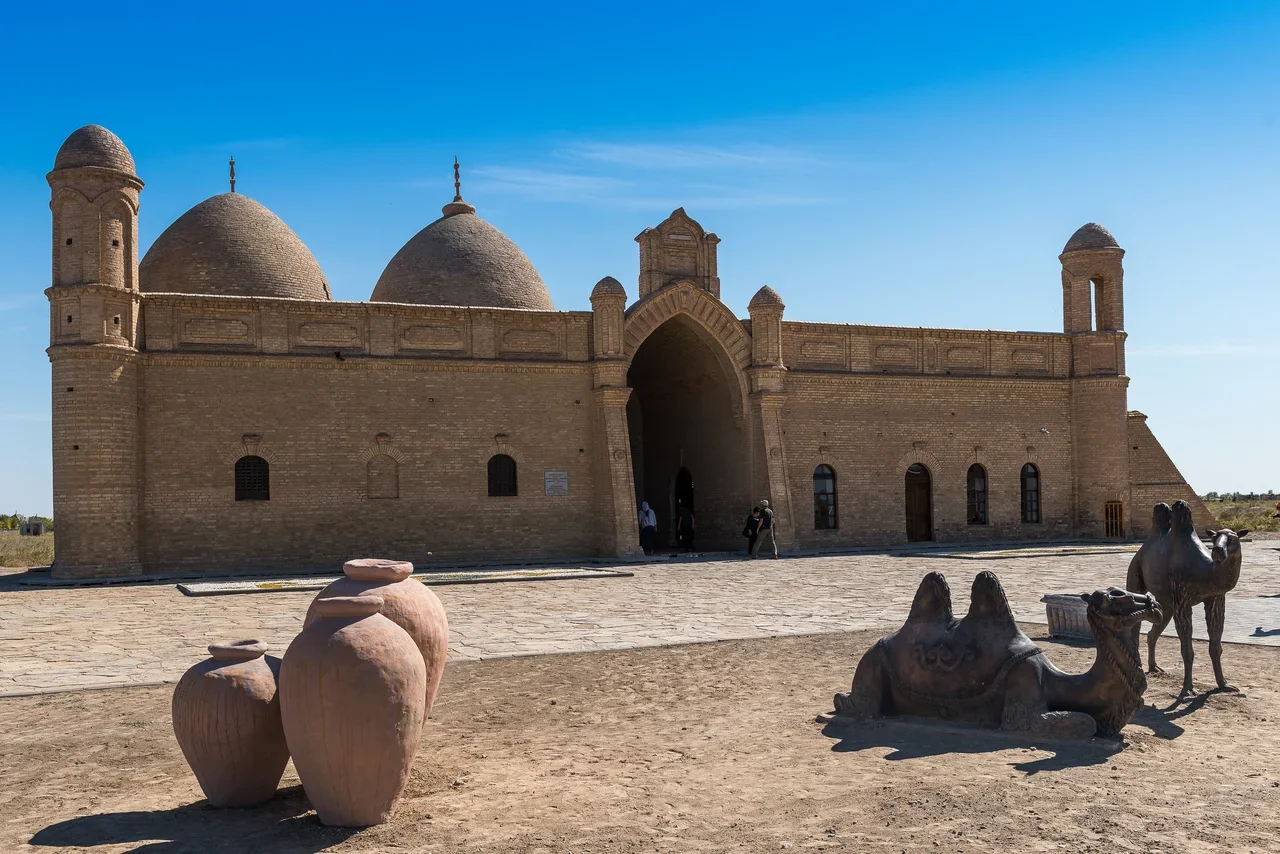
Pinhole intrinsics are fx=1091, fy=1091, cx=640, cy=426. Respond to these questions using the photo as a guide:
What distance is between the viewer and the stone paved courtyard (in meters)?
11.3

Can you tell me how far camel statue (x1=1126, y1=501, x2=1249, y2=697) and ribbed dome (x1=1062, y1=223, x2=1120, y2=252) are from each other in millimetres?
24789

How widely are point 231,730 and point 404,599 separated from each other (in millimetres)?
1266

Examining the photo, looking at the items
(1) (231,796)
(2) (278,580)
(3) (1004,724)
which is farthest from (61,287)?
(3) (1004,724)

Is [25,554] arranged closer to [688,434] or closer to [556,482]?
[556,482]

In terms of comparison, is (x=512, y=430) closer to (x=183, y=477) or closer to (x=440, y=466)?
(x=440, y=466)

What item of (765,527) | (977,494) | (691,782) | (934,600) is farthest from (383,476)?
(691,782)

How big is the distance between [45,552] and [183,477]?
1093 centimetres

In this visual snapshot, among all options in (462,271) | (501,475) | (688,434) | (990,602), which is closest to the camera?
(990,602)

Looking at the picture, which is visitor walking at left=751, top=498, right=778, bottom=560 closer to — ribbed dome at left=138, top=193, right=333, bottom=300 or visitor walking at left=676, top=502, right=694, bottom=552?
visitor walking at left=676, top=502, right=694, bottom=552

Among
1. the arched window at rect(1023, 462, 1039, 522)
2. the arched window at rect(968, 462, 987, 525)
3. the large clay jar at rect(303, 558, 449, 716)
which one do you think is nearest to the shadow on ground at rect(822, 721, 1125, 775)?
the large clay jar at rect(303, 558, 449, 716)

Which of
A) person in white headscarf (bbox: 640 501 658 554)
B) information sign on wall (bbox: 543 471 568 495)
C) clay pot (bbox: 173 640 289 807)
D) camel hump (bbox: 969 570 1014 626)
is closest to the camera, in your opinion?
clay pot (bbox: 173 640 289 807)

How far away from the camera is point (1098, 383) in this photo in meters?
31.1

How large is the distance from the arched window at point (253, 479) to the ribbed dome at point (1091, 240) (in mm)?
23008

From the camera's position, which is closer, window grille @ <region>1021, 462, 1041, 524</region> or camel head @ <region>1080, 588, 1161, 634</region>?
camel head @ <region>1080, 588, 1161, 634</region>
